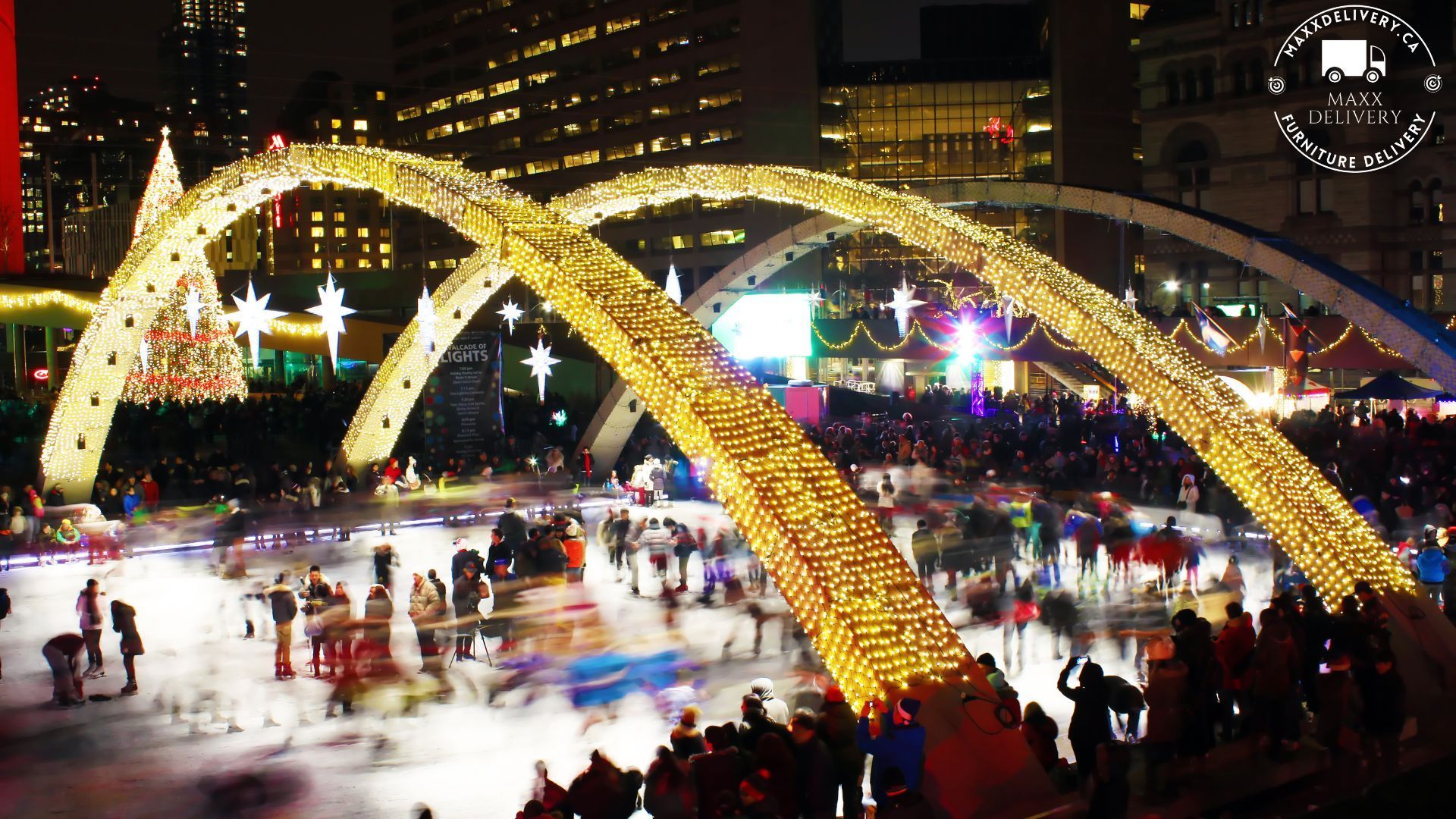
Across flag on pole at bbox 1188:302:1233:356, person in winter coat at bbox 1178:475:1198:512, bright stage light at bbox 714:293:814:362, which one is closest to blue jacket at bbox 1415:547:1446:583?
person in winter coat at bbox 1178:475:1198:512

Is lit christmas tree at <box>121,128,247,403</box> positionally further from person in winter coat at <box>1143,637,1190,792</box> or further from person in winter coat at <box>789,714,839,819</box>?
person in winter coat at <box>1143,637,1190,792</box>

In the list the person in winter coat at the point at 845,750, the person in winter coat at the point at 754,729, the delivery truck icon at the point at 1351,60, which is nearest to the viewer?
the person in winter coat at the point at 754,729

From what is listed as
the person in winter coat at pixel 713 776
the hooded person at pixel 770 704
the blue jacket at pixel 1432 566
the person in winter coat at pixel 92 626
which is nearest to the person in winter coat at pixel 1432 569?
the blue jacket at pixel 1432 566

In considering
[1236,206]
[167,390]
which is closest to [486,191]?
[167,390]

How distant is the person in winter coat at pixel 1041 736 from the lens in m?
8.07

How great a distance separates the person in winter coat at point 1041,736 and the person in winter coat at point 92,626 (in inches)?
354

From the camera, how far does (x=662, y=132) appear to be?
82250 mm

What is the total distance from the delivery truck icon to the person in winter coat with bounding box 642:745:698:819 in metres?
43.4

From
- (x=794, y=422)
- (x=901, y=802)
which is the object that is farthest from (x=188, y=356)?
(x=901, y=802)

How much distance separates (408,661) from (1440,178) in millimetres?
41972

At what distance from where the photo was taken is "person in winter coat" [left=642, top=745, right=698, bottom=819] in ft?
23.1

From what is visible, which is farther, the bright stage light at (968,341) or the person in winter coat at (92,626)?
the bright stage light at (968,341)

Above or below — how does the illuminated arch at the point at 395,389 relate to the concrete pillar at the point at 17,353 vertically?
below

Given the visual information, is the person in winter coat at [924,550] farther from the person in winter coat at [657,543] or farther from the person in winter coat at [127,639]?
the person in winter coat at [127,639]
